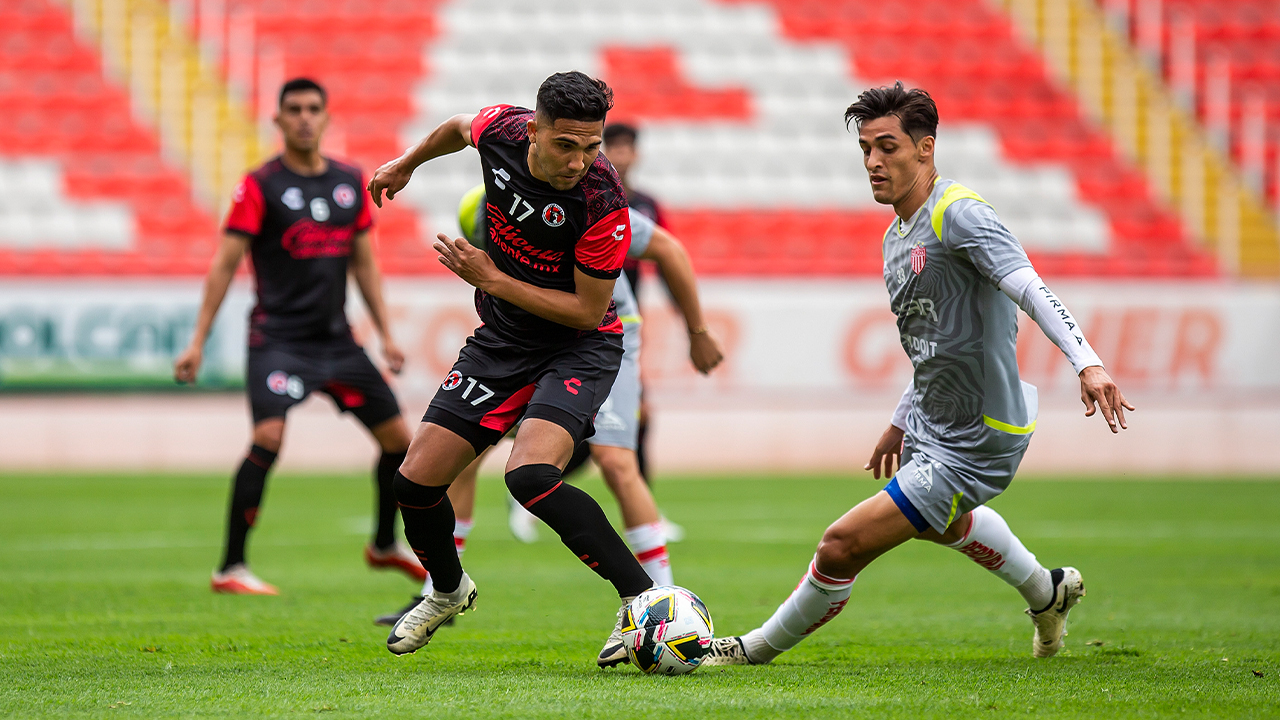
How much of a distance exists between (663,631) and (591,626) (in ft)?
4.54

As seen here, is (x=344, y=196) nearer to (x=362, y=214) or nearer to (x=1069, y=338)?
(x=362, y=214)

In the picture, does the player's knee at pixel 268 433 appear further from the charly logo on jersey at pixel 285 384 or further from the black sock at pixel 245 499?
the charly logo on jersey at pixel 285 384

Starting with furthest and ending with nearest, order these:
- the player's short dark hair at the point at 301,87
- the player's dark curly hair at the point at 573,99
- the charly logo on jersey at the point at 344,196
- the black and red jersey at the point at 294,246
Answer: the charly logo on jersey at the point at 344,196
the black and red jersey at the point at 294,246
the player's short dark hair at the point at 301,87
the player's dark curly hair at the point at 573,99

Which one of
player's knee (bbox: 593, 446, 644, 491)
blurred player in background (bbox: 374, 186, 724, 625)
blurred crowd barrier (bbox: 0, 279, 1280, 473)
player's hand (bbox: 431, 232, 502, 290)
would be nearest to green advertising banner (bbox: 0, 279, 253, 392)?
blurred crowd barrier (bbox: 0, 279, 1280, 473)

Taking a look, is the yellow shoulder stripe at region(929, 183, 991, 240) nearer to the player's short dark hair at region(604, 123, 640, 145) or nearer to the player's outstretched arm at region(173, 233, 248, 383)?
the player's short dark hair at region(604, 123, 640, 145)

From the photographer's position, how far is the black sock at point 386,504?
6.59 meters

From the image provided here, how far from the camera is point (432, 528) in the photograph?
4.42 metres

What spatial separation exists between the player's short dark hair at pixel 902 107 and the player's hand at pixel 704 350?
1184 mm

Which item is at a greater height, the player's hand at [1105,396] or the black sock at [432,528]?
the player's hand at [1105,396]

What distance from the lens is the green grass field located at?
3.75 meters

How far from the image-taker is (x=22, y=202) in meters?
16.8

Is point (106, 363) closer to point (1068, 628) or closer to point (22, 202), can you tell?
point (22, 202)

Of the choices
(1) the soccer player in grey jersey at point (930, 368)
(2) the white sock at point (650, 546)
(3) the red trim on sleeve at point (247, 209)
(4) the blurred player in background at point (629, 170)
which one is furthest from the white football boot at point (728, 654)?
(3) the red trim on sleeve at point (247, 209)

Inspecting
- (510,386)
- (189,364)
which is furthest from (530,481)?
(189,364)
